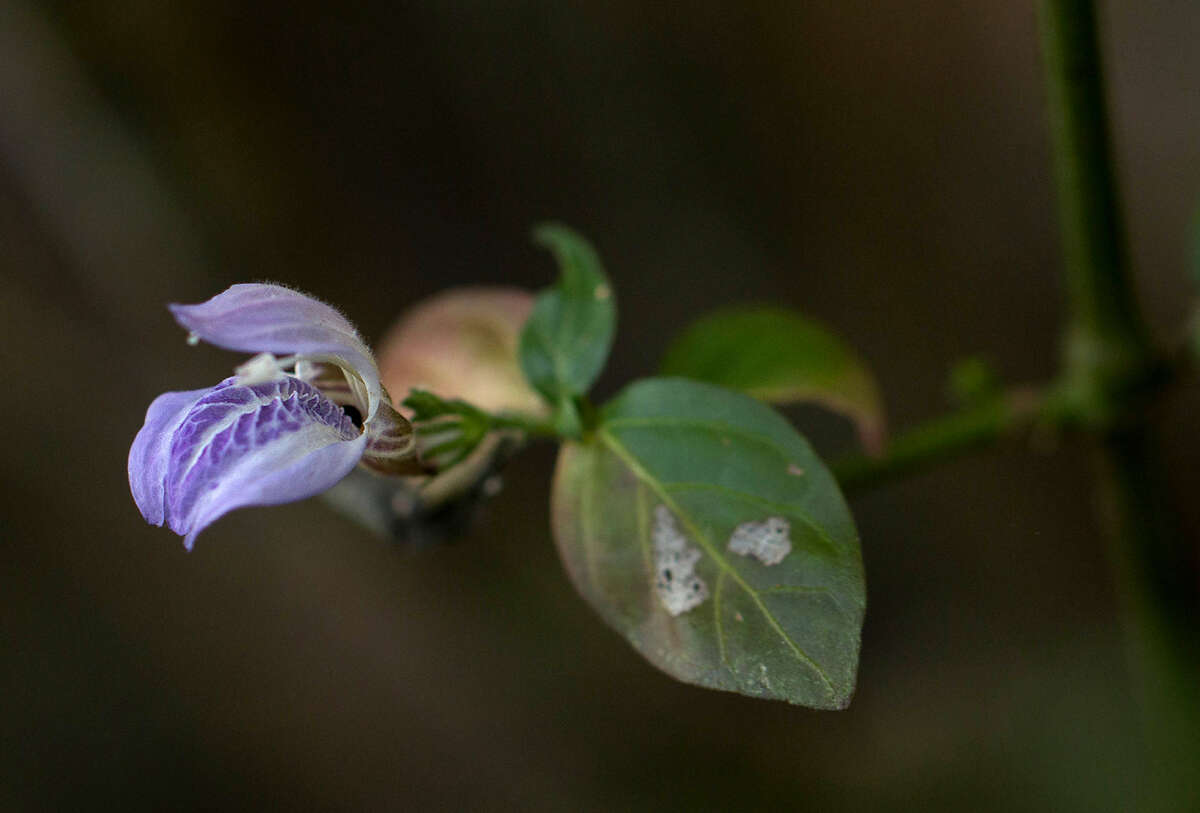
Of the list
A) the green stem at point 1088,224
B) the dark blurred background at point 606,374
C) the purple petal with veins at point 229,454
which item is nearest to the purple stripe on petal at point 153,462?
the purple petal with veins at point 229,454

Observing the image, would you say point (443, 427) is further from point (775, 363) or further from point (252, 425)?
point (775, 363)

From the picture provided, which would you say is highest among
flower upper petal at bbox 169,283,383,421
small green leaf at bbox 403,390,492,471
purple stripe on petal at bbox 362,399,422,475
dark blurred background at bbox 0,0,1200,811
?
flower upper petal at bbox 169,283,383,421

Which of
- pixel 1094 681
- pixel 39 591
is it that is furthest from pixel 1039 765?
pixel 39 591

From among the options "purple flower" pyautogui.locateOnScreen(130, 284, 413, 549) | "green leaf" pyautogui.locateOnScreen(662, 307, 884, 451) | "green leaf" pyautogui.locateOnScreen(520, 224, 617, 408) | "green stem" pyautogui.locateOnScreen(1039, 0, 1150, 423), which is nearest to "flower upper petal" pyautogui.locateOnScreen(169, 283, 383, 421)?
"purple flower" pyautogui.locateOnScreen(130, 284, 413, 549)

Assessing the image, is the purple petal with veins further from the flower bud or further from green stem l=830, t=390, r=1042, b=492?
green stem l=830, t=390, r=1042, b=492

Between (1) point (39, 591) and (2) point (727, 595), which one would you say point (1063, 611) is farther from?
(1) point (39, 591)
